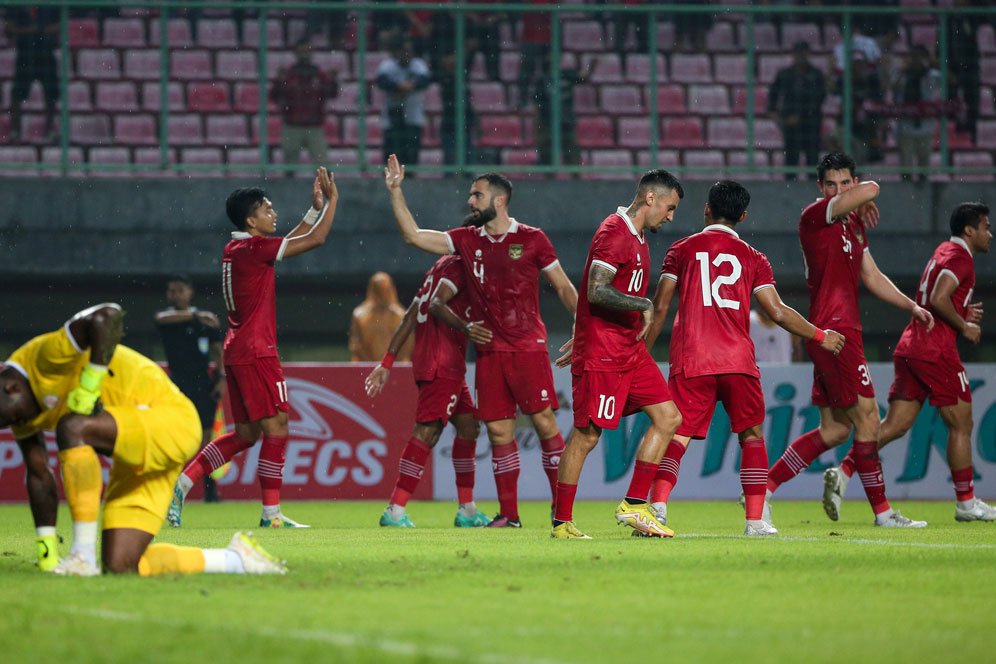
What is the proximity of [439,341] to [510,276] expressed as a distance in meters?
0.94

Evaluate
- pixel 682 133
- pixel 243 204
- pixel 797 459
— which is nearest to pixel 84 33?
pixel 682 133

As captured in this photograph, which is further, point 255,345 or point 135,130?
point 135,130

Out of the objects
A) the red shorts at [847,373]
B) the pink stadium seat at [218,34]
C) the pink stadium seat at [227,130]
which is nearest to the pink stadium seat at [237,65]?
the pink stadium seat at [218,34]

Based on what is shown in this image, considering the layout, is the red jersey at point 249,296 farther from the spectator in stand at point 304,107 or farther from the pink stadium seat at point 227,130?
the pink stadium seat at point 227,130

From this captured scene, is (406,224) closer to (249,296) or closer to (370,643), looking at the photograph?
(249,296)

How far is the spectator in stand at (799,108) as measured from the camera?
62.1 ft

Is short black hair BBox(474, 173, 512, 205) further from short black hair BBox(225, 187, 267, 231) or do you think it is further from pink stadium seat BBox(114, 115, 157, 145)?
pink stadium seat BBox(114, 115, 157, 145)

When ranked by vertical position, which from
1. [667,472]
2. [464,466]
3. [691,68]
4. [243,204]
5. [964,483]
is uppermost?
[691,68]

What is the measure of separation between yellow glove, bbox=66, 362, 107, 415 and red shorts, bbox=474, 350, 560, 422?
13.9 ft

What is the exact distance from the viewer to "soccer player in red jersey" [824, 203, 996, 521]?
11.2m

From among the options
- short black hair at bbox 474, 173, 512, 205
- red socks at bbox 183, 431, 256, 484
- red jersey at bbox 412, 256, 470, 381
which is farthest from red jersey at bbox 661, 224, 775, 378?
red socks at bbox 183, 431, 256, 484

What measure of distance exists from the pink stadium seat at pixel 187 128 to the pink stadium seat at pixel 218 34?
3.61ft

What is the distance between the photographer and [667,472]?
9.22 metres

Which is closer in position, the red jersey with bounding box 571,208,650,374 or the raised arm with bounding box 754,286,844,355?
the red jersey with bounding box 571,208,650,374
